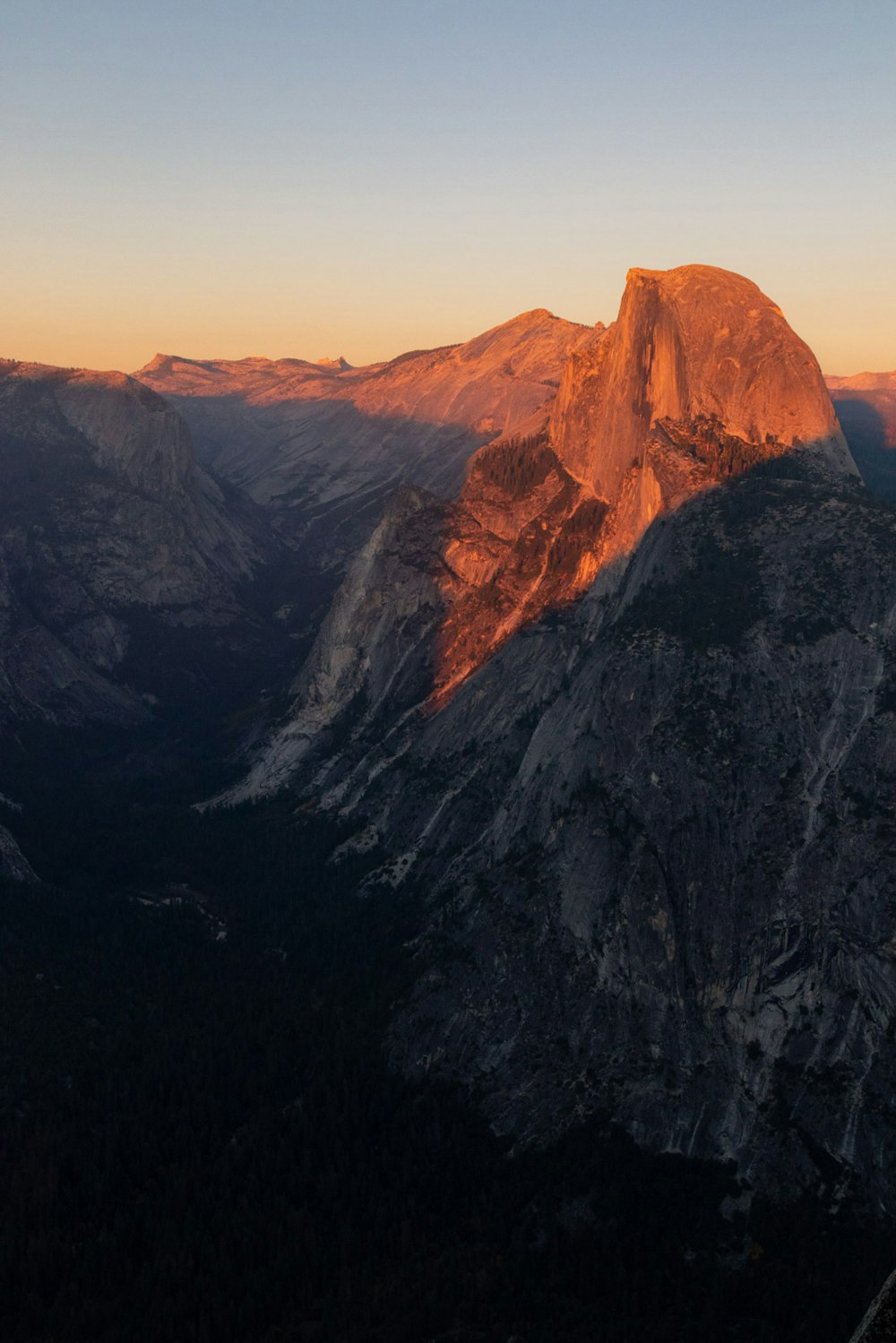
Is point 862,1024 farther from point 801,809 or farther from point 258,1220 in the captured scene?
point 258,1220

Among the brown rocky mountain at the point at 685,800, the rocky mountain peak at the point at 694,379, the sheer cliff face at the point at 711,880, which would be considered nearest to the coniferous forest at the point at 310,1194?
the sheer cliff face at the point at 711,880

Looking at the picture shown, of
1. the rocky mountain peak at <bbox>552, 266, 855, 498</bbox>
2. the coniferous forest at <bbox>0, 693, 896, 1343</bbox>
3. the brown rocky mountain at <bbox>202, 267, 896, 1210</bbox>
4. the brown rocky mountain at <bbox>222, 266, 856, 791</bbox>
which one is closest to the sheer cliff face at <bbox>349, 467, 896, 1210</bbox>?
the brown rocky mountain at <bbox>202, 267, 896, 1210</bbox>

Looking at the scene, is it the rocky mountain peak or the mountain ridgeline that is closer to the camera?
the mountain ridgeline

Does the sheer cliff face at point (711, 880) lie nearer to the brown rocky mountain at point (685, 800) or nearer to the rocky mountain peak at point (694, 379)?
the brown rocky mountain at point (685, 800)

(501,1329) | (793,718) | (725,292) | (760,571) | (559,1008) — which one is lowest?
(501,1329)

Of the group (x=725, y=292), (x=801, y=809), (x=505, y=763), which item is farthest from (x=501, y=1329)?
(x=725, y=292)

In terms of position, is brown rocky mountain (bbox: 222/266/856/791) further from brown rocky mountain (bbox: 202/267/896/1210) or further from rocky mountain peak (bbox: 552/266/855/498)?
brown rocky mountain (bbox: 202/267/896/1210)
